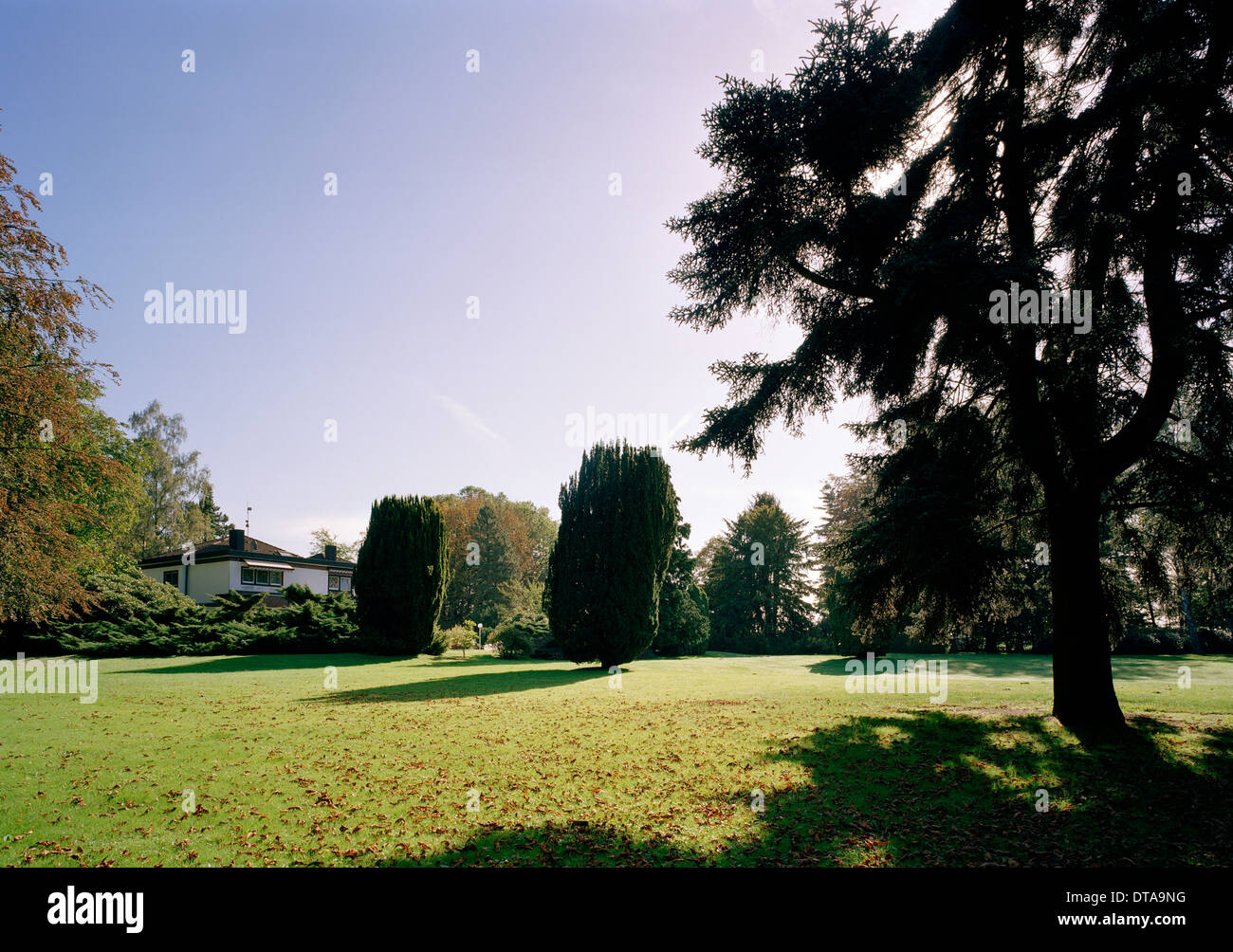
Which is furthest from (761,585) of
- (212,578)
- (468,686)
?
(212,578)

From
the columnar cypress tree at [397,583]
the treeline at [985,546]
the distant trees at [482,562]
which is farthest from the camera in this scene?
the distant trees at [482,562]

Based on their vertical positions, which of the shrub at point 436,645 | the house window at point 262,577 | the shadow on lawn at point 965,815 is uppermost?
the shadow on lawn at point 965,815

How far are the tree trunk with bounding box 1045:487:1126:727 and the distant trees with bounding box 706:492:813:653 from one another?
3048 cm

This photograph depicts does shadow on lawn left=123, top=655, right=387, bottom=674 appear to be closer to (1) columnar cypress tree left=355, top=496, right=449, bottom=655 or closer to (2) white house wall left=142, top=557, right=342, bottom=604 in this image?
(1) columnar cypress tree left=355, top=496, right=449, bottom=655

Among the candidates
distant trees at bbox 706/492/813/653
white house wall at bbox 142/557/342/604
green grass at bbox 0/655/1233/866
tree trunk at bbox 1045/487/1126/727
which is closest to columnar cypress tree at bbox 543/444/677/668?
green grass at bbox 0/655/1233/866

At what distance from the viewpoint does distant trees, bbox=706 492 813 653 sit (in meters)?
40.2

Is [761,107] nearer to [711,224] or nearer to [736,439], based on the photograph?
[711,224]

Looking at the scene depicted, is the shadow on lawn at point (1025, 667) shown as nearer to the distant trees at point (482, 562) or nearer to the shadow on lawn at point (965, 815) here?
the shadow on lawn at point (965, 815)

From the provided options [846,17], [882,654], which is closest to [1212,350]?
[846,17]

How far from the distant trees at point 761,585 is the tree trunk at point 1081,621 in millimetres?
30485

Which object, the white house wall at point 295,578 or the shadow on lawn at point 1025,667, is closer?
the shadow on lawn at point 1025,667

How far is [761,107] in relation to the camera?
9930 millimetres

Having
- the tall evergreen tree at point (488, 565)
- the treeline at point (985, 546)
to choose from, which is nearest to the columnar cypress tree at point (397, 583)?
the treeline at point (985, 546)

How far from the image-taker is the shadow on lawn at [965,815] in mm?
4879
